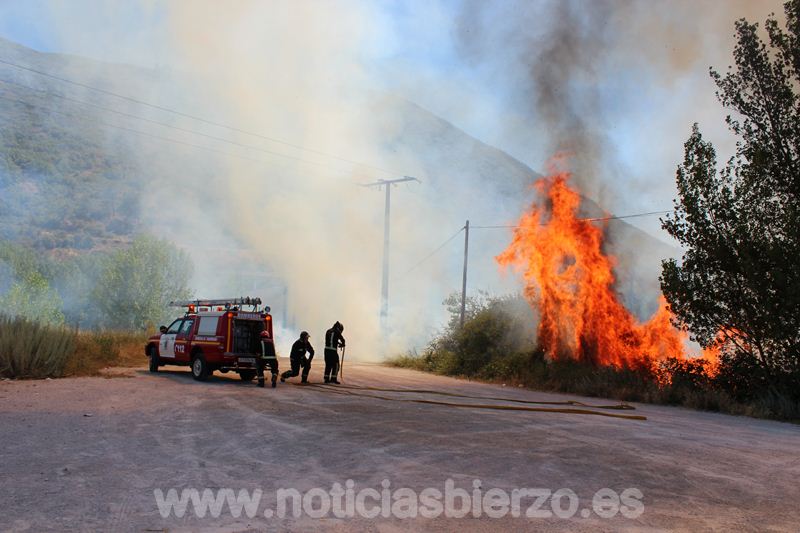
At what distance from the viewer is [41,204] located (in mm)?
70625

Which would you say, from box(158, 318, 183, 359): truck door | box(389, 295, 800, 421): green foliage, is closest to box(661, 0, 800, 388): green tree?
box(389, 295, 800, 421): green foliage

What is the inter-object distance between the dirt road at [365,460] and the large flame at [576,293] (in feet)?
22.1

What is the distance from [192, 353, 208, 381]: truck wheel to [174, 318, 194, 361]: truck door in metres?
0.50

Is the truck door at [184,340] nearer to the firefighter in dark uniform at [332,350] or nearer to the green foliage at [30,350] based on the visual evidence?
the green foliage at [30,350]

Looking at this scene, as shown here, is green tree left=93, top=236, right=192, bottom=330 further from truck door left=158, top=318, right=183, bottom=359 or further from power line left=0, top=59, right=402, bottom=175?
truck door left=158, top=318, right=183, bottom=359

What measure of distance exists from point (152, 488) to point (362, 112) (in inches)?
2330

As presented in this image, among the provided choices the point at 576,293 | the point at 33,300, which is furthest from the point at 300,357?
the point at 33,300

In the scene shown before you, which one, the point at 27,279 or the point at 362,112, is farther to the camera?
the point at 362,112

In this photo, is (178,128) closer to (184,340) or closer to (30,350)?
(184,340)

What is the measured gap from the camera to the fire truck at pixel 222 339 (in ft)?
55.5

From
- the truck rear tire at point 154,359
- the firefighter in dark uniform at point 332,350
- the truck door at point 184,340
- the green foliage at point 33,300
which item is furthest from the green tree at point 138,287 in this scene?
the firefighter in dark uniform at point 332,350

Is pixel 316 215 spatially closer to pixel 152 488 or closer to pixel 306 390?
pixel 306 390

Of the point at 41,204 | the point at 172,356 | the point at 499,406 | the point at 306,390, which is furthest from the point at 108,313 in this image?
the point at 499,406

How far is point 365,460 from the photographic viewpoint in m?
7.73
